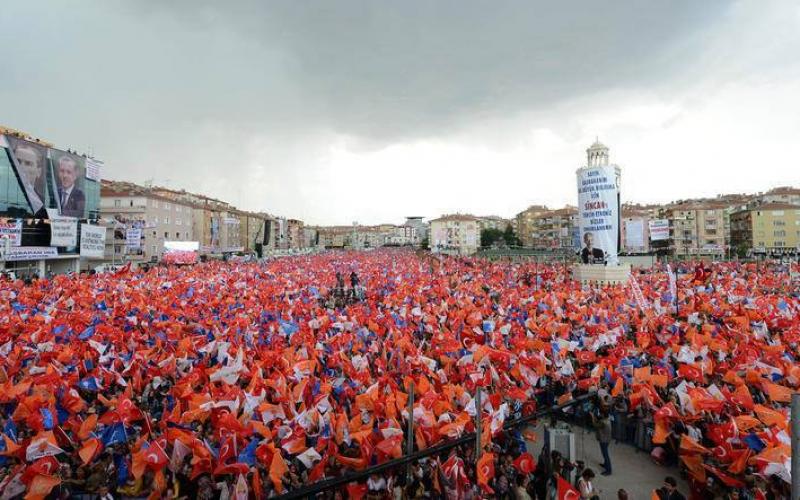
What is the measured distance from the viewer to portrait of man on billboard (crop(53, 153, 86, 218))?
44.9m

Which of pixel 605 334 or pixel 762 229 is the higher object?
pixel 762 229

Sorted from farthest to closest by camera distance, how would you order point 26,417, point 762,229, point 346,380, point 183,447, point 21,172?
point 762,229 → point 21,172 → point 346,380 → point 26,417 → point 183,447

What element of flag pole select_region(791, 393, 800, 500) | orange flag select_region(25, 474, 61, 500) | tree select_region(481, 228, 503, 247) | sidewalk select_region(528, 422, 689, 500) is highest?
tree select_region(481, 228, 503, 247)

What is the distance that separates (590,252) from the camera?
3150cm

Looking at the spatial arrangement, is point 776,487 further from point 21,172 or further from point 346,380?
point 21,172

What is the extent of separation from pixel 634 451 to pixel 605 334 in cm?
447

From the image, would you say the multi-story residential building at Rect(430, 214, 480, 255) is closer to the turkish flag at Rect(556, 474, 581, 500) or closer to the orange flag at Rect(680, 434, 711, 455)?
the orange flag at Rect(680, 434, 711, 455)

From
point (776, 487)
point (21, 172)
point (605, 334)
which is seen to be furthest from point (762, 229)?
point (21, 172)

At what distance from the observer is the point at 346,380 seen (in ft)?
33.9

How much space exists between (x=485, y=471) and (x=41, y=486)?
616 cm

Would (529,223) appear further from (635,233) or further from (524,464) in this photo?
(524,464)

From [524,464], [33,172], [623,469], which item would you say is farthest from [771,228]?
[33,172]

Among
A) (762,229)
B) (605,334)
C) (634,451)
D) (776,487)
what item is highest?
(762,229)

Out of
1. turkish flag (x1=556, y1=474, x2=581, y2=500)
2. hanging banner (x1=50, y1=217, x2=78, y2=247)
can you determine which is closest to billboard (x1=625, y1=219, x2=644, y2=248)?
turkish flag (x1=556, y1=474, x2=581, y2=500)
